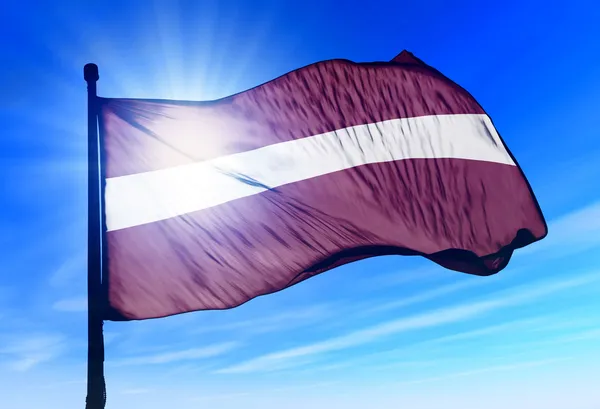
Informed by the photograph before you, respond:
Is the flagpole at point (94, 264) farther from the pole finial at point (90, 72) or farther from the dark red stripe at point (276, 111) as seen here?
the dark red stripe at point (276, 111)

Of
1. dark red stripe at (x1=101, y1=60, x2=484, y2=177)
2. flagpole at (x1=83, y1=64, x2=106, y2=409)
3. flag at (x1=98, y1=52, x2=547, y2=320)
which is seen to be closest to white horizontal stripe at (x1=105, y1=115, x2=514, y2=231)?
flag at (x1=98, y1=52, x2=547, y2=320)

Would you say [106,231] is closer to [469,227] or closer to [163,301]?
[163,301]

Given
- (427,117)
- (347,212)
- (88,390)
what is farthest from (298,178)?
(88,390)

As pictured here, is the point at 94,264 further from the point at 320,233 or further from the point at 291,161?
the point at 291,161

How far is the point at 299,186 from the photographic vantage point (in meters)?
9.23

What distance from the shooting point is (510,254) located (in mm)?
9391

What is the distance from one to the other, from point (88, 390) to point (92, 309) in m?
0.92

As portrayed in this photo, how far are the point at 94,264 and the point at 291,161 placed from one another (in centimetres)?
326

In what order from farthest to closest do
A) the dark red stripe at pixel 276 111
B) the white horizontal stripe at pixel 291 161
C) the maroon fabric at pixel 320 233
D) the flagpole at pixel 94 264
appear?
the dark red stripe at pixel 276 111 → the white horizontal stripe at pixel 291 161 → the maroon fabric at pixel 320 233 → the flagpole at pixel 94 264

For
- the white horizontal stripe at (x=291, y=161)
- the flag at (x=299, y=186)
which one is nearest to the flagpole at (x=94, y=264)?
the flag at (x=299, y=186)

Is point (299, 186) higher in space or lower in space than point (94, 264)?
higher

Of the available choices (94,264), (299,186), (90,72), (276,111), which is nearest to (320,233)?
(299,186)

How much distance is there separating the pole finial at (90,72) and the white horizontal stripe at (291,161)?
53.6 inches

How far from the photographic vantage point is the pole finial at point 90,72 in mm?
8305
